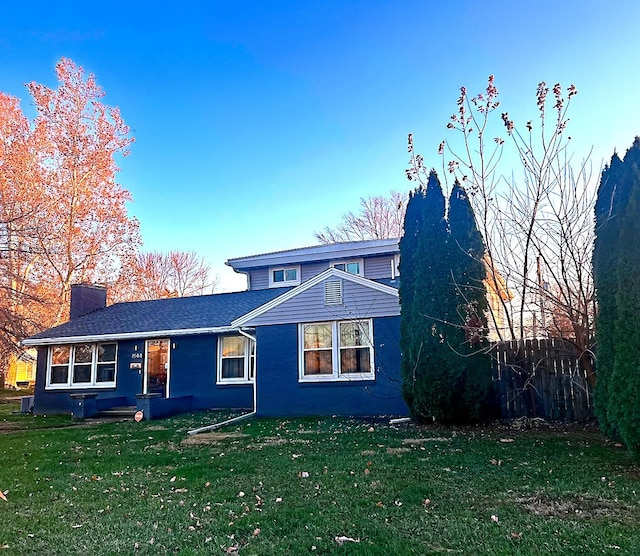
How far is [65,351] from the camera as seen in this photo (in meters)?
17.0

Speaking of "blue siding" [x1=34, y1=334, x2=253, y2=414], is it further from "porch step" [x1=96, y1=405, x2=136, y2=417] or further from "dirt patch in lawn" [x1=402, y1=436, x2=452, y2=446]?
"dirt patch in lawn" [x1=402, y1=436, x2=452, y2=446]

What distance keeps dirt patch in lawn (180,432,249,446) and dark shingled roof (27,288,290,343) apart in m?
5.00

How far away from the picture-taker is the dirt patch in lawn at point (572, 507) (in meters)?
4.18

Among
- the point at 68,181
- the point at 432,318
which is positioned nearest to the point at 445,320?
the point at 432,318

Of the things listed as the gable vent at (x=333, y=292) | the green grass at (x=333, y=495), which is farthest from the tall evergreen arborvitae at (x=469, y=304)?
the gable vent at (x=333, y=292)


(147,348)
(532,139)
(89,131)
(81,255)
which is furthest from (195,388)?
(89,131)

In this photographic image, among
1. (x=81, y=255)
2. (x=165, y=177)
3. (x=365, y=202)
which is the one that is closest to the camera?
(x=165, y=177)

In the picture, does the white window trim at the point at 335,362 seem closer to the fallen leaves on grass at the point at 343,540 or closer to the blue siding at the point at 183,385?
the blue siding at the point at 183,385

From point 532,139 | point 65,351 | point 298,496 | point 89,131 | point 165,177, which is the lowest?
point 298,496

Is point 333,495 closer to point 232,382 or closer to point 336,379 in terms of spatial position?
point 336,379

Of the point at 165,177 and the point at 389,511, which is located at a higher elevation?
the point at 165,177

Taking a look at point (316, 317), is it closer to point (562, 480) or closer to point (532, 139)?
point (532, 139)

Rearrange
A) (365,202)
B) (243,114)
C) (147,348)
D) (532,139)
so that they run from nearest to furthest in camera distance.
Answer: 1. (532,139)
2. (243,114)
3. (147,348)
4. (365,202)

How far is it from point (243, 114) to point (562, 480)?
42.1 ft
